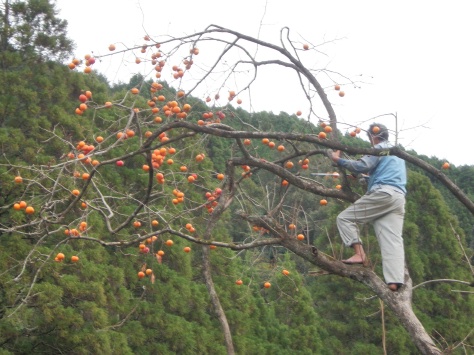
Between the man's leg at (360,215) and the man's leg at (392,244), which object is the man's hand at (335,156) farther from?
the man's leg at (392,244)

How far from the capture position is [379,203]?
355 centimetres

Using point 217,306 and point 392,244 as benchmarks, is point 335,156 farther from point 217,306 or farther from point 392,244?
point 217,306

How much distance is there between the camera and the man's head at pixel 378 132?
3578 mm

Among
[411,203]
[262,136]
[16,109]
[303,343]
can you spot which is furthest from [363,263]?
[411,203]

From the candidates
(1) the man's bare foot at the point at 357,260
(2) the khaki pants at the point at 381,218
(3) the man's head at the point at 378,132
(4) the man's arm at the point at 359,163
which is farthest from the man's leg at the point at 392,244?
(3) the man's head at the point at 378,132

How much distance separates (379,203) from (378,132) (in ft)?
1.30

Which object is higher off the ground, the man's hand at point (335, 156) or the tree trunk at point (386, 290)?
the man's hand at point (335, 156)

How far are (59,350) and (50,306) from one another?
0.51 metres

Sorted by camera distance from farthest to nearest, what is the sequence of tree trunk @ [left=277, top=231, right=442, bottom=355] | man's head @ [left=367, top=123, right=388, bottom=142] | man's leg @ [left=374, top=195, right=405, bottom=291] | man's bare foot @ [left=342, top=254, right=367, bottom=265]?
man's head @ [left=367, top=123, right=388, bottom=142], man's bare foot @ [left=342, top=254, right=367, bottom=265], man's leg @ [left=374, top=195, right=405, bottom=291], tree trunk @ [left=277, top=231, right=442, bottom=355]

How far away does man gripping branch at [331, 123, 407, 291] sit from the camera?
352 centimetres

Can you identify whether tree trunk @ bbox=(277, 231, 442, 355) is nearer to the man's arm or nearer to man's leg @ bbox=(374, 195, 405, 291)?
man's leg @ bbox=(374, 195, 405, 291)

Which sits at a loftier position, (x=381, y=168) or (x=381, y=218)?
(x=381, y=168)

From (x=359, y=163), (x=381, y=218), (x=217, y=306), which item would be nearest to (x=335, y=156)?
(x=359, y=163)

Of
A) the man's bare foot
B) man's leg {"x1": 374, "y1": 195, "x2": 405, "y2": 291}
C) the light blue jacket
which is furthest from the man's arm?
the man's bare foot
